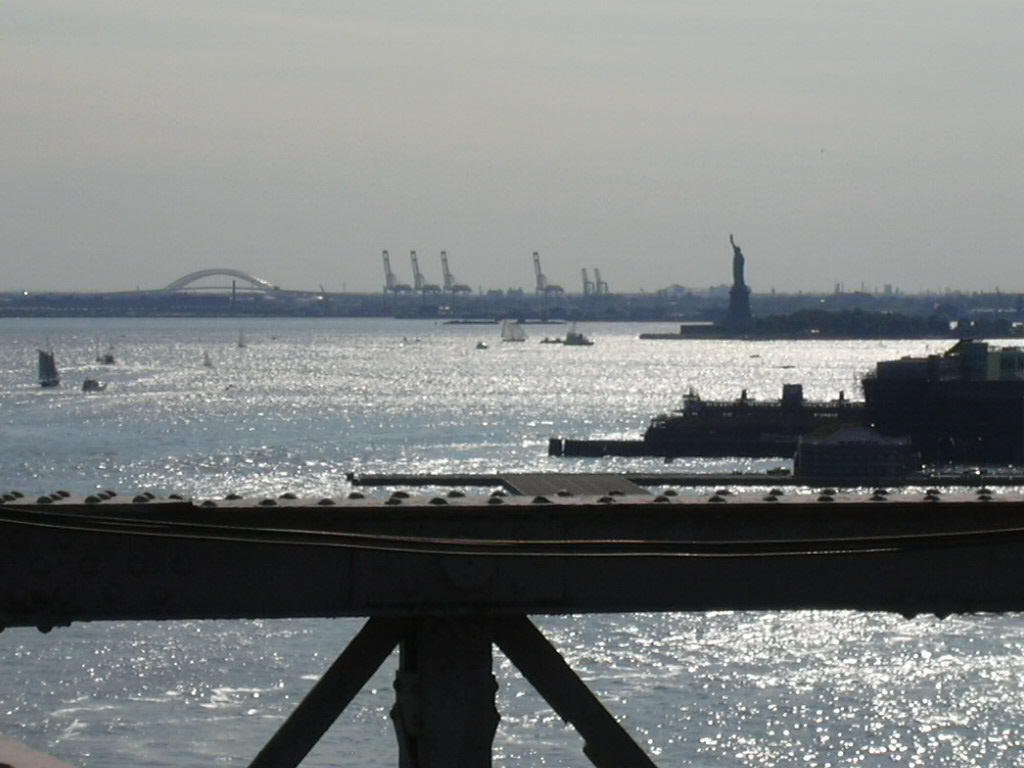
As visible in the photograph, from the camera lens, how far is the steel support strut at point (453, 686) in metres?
1.84

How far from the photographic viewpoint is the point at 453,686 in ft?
6.25

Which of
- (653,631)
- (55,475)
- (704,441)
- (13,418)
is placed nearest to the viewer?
(653,631)

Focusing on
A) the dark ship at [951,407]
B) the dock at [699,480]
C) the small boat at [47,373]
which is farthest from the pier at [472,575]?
the small boat at [47,373]

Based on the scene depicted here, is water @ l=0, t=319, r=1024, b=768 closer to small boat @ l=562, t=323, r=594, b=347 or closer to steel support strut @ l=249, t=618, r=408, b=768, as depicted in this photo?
steel support strut @ l=249, t=618, r=408, b=768

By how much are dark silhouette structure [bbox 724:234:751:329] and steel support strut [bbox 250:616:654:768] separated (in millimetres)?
96977

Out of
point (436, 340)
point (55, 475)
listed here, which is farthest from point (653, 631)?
point (436, 340)

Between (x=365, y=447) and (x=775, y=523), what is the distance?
1337 inches

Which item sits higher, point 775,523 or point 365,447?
point 775,523

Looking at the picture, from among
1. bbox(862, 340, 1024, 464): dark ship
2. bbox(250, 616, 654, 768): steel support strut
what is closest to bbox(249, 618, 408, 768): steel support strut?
bbox(250, 616, 654, 768): steel support strut

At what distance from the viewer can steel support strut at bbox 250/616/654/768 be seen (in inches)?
72.6

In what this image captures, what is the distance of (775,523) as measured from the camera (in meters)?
1.92

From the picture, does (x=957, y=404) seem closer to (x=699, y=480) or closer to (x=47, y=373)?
(x=699, y=480)

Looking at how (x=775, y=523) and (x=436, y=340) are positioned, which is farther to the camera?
(x=436, y=340)

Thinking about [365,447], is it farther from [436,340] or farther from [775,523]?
[436,340]
